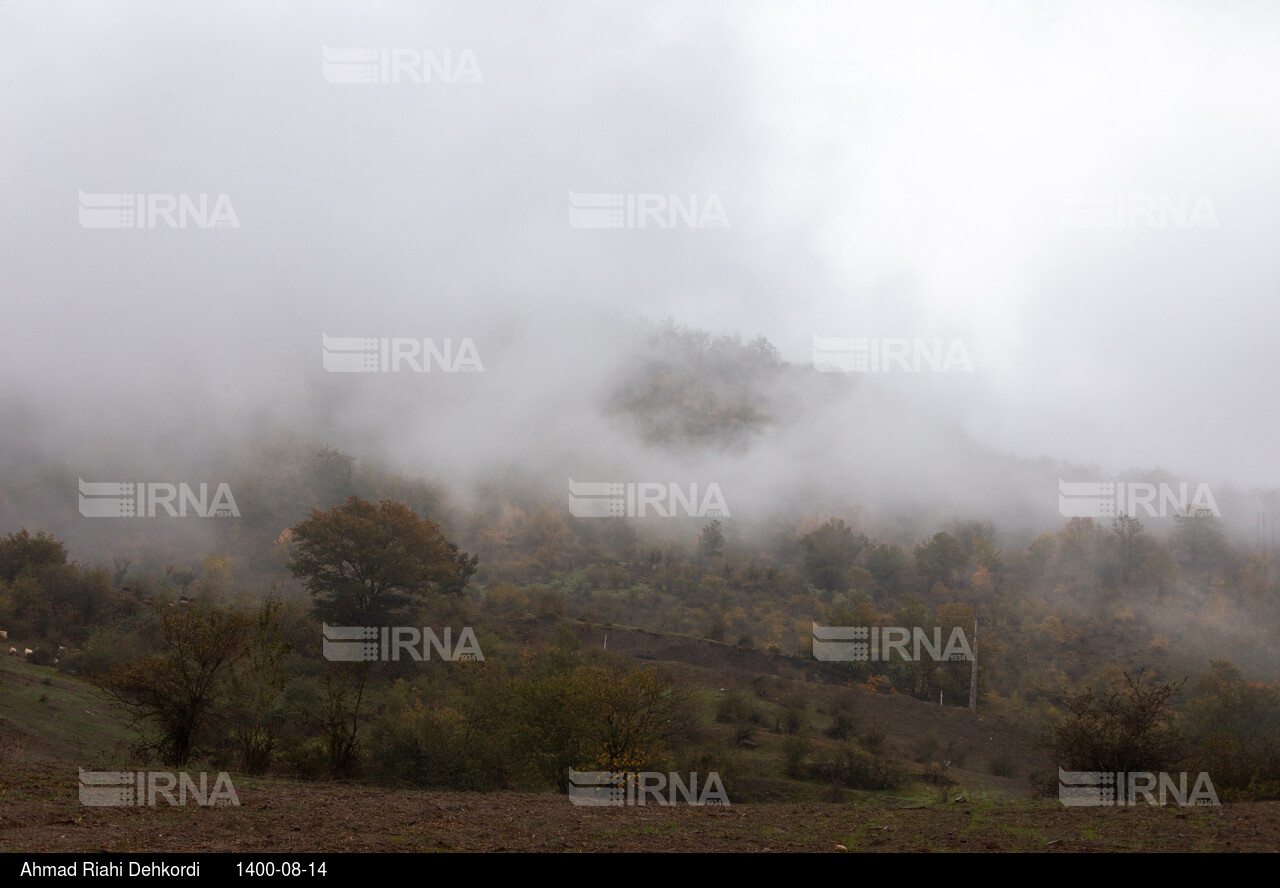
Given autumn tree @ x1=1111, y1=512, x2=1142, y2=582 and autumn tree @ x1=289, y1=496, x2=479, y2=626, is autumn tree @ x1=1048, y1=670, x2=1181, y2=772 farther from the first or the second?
autumn tree @ x1=1111, y1=512, x2=1142, y2=582

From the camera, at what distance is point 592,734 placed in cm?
1948

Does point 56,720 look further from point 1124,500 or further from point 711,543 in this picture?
point 1124,500

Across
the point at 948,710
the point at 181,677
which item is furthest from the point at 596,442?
the point at 181,677

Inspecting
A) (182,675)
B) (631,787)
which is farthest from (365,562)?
(631,787)

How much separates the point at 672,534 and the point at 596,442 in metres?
27.6

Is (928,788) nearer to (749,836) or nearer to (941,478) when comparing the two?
(749,836)

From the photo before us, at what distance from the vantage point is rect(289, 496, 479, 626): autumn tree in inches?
1555

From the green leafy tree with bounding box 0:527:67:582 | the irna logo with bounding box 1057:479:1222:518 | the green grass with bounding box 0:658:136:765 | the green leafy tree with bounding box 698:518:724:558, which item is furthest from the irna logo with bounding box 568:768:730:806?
the irna logo with bounding box 1057:479:1222:518

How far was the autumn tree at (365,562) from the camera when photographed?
1555 inches

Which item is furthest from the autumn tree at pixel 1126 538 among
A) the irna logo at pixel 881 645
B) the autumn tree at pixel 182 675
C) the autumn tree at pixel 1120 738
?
the autumn tree at pixel 182 675

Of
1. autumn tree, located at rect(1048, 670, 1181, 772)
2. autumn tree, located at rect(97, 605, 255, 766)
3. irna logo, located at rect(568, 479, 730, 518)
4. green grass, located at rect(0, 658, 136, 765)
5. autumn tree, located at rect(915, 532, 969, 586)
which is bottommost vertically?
autumn tree, located at rect(915, 532, 969, 586)

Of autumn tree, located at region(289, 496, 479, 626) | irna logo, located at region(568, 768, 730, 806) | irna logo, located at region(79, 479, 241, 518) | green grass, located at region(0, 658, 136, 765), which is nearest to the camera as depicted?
irna logo, located at region(568, 768, 730, 806)

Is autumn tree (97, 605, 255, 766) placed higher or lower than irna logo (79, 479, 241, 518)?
lower

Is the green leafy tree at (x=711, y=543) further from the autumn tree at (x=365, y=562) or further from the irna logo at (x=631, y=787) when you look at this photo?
the irna logo at (x=631, y=787)
